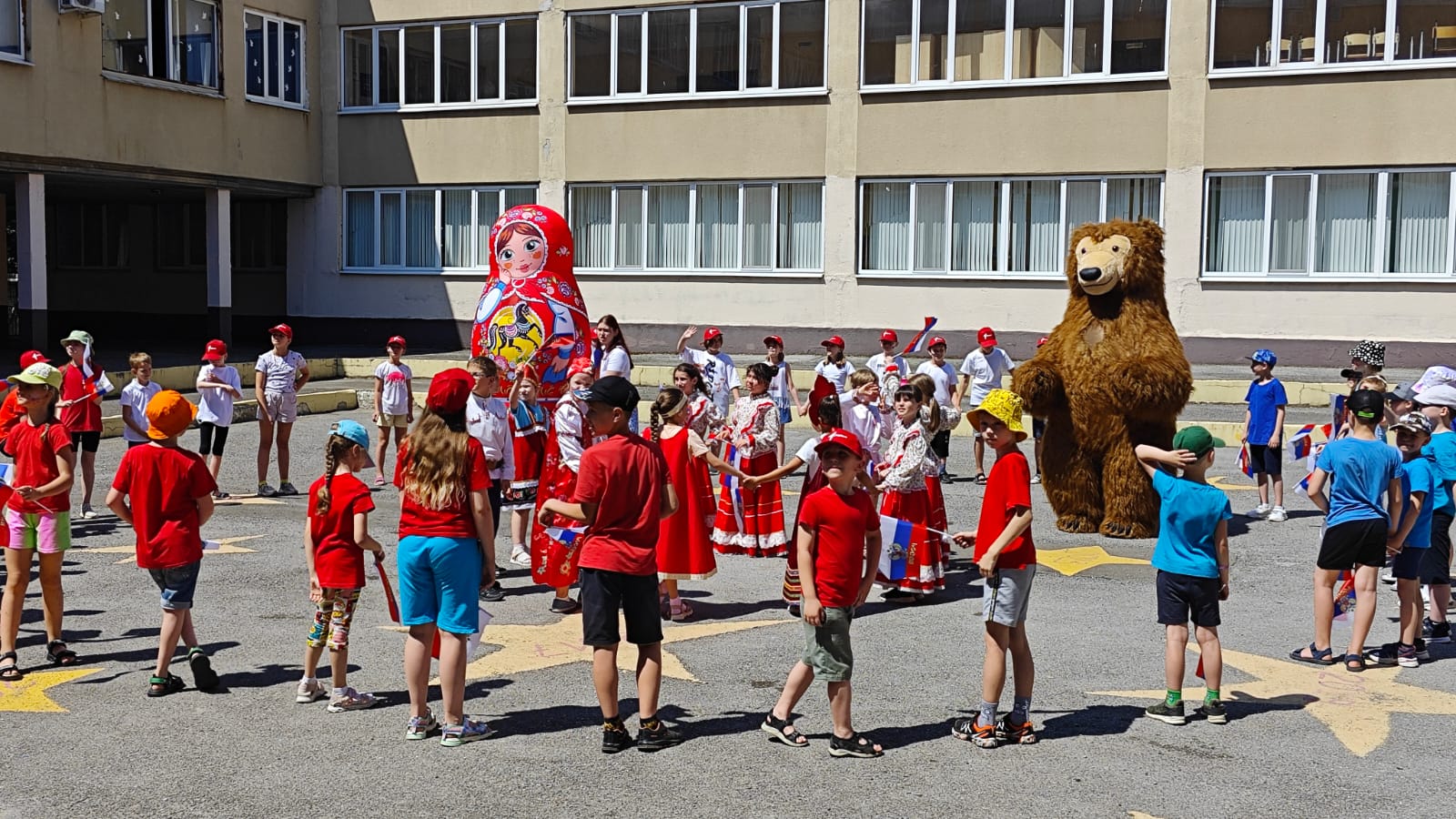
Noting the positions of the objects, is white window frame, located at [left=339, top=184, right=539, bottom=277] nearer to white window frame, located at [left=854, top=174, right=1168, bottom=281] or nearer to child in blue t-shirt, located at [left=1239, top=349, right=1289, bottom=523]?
white window frame, located at [left=854, top=174, right=1168, bottom=281]

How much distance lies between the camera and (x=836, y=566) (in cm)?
659

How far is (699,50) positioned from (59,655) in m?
20.8

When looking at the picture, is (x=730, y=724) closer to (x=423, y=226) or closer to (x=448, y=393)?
(x=448, y=393)

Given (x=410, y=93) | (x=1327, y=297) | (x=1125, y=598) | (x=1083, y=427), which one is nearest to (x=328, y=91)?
(x=410, y=93)

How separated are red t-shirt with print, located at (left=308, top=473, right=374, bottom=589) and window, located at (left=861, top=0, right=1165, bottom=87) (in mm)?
19739

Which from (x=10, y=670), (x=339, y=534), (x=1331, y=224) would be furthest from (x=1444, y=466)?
(x=1331, y=224)

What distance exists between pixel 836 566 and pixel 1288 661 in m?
3.28

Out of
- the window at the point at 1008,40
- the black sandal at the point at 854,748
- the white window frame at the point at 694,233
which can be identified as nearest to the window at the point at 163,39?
the white window frame at the point at 694,233

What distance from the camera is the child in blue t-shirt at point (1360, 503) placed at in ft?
26.3

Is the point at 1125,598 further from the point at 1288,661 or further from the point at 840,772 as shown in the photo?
the point at 840,772

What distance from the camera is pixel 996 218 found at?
25281 mm

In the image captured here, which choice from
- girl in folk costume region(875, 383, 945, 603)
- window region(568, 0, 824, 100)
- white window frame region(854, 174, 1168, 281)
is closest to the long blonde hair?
girl in folk costume region(875, 383, 945, 603)

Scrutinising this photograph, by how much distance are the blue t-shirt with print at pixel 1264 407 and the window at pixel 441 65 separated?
1833cm

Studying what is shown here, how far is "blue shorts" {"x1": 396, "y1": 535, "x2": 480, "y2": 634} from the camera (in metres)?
6.64
